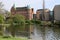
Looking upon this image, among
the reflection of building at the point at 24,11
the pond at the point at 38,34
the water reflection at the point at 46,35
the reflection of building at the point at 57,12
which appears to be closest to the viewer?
the water reflection at the point at 46,35

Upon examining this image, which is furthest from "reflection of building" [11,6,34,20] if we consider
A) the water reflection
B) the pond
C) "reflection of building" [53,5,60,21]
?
the pond

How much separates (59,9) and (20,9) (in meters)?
22.8

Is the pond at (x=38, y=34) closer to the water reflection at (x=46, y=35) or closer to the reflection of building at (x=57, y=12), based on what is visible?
the water reflection at (x=46, y=35)

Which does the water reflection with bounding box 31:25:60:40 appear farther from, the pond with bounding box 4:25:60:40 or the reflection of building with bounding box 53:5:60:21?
the reflection of building with bounding box 53:5:60:21

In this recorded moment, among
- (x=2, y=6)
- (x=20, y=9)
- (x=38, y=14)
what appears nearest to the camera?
(x=2, y=6)

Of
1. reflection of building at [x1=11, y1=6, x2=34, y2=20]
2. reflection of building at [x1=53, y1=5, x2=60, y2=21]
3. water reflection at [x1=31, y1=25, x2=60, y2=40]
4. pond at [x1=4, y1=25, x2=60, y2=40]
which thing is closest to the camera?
water reflection at [x1=31, y1=25, x2=60, y2=40]

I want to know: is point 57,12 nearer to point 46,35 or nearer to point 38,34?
point 38,34

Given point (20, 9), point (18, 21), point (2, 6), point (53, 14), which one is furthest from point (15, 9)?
point (2, 6)

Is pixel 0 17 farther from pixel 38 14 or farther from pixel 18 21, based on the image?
pixel 38 14

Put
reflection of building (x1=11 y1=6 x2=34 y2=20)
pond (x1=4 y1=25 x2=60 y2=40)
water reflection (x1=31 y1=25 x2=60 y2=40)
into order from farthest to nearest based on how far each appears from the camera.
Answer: reflection of building (x1=11 y1=6 x2=34 y2=20) → pond (x1=4 y1=25 x2=60 y2=40) → water reflection (x1=31 y1=25 x2=60 y2=40)

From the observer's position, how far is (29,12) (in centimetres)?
9488

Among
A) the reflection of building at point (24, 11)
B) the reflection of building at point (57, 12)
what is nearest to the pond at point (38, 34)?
the reflection of building at point (57, 12)

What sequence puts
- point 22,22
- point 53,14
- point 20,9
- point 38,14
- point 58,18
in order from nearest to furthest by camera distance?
1. point 22,22
2. point 58,18
3. point 53,14
4. point 38,14
5. point 20,9

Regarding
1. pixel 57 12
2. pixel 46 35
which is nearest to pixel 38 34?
pixel 46 35
